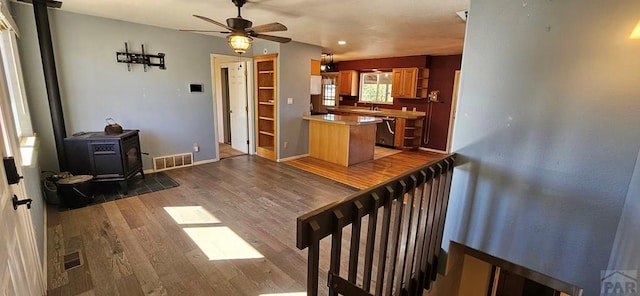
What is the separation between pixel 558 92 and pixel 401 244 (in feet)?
4.57

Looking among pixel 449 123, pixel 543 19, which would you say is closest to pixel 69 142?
pixel 543 19

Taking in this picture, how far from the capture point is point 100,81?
3.87 metres

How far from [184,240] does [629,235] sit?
3.21 meters

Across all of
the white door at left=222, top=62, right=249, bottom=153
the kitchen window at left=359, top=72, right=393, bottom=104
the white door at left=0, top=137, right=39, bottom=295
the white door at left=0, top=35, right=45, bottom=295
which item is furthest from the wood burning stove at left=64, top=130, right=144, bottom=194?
the kitchen window at left=359, top=72, right=393, bottom=104

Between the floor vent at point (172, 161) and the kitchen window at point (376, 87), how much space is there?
5162mm

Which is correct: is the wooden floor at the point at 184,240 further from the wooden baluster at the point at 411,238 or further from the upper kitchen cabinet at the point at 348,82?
the upper kitchen cabinet at the point at 348,82

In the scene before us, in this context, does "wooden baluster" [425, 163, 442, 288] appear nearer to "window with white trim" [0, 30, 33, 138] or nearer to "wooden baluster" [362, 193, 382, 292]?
"wooden baluster" [362, 193, 382, 292]

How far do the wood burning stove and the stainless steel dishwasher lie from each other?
5438 mm

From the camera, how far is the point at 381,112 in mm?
7309

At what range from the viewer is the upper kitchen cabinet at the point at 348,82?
8188 mm

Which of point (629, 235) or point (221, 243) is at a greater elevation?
point (629, 235)

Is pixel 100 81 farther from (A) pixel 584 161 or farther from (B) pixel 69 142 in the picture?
(A) pixel 584 161

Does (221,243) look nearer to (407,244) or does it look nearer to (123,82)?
(407,244)

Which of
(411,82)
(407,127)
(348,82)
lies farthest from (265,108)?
(411,82)
